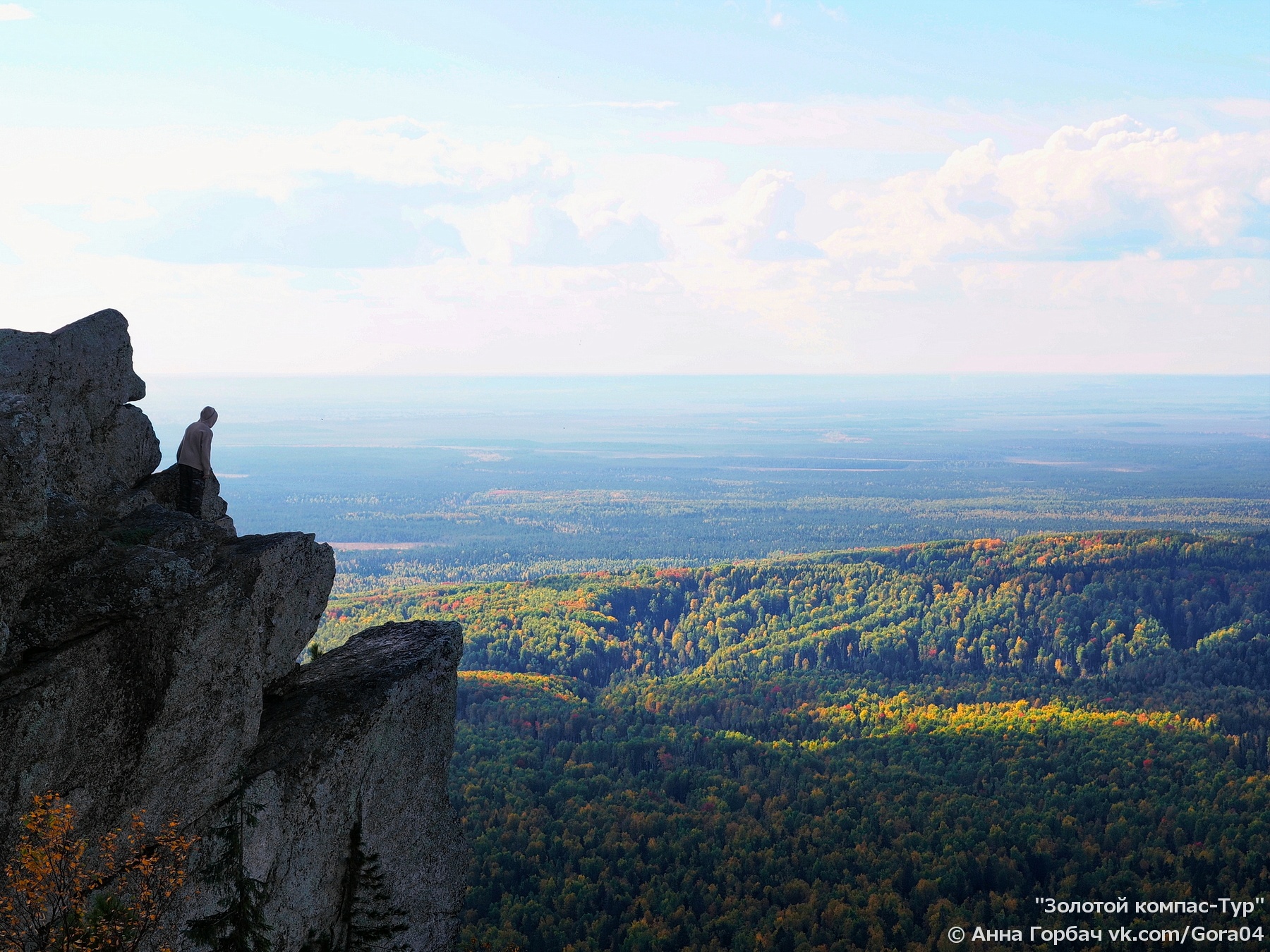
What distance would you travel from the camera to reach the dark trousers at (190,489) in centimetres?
2180

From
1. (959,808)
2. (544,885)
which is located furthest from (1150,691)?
(544,885)

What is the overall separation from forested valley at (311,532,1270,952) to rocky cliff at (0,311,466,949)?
7354 millimetres

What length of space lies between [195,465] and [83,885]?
8202 mm

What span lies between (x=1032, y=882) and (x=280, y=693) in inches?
1662

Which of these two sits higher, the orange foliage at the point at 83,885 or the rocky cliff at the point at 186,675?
the rocky cliff at the point at 186,675

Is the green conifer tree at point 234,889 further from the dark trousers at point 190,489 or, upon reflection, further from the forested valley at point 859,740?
the forested valley at point 859,740

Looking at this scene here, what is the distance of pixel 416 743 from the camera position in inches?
853

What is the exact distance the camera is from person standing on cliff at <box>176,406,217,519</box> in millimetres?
21594

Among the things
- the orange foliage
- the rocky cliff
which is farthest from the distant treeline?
the orange foliage

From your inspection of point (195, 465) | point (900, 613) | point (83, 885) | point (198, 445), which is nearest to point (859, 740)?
point (900, 613)

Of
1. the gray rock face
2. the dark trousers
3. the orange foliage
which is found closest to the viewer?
the orange foliage

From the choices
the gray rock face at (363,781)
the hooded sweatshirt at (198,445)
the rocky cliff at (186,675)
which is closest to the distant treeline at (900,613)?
the gray rock face at (363,781)

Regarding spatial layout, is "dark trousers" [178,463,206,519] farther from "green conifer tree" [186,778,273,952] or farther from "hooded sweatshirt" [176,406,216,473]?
"green conifer tree" [186,778,273,952]

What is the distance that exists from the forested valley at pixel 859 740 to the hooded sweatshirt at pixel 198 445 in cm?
1311
